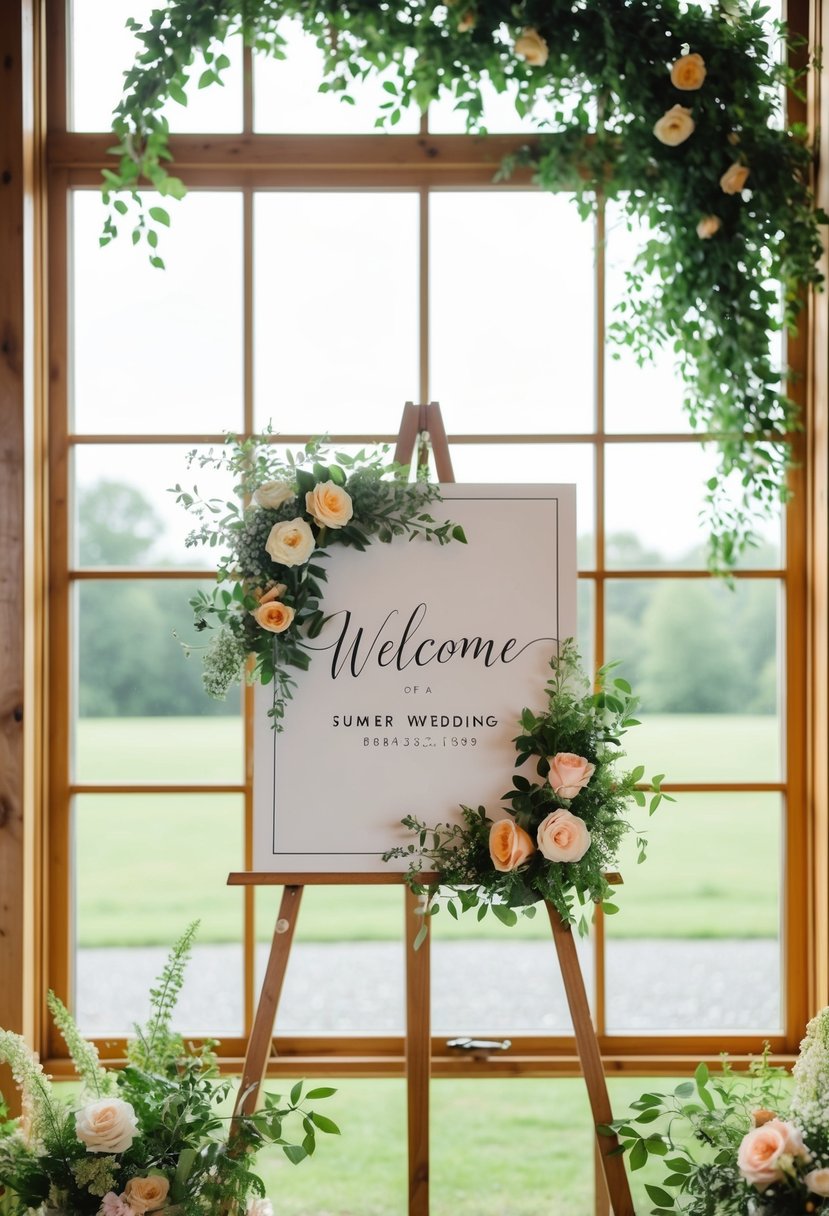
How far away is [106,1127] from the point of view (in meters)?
1.59

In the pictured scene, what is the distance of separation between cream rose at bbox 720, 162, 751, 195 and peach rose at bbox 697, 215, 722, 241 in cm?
6

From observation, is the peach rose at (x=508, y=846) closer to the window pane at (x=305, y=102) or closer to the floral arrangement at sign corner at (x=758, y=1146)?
the floral arrangement at sign corner at (x=758, y=1146)

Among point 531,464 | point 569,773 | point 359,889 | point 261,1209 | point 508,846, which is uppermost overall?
point 531,464

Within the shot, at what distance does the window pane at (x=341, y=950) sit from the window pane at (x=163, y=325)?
5048mm

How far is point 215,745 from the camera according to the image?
9.77 m

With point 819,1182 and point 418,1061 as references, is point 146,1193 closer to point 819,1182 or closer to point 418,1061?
point 418,1061

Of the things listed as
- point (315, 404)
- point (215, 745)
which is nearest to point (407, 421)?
point (315, 404)

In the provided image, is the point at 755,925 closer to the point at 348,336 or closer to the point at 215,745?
the point at 215,745

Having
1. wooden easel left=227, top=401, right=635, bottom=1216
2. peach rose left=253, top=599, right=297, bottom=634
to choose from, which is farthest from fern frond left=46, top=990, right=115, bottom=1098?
peach rose left=253, top=599, right=297, bottom=634

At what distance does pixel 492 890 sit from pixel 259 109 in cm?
179

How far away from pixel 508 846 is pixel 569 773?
166 mm

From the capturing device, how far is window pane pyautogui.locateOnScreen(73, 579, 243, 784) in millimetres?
2422

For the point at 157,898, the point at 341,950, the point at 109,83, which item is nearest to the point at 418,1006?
the point at 109,83

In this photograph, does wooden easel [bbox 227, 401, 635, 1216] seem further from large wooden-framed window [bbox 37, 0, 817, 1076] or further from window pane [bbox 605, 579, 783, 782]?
window pane [bbox 605, 579, 783, 782]
